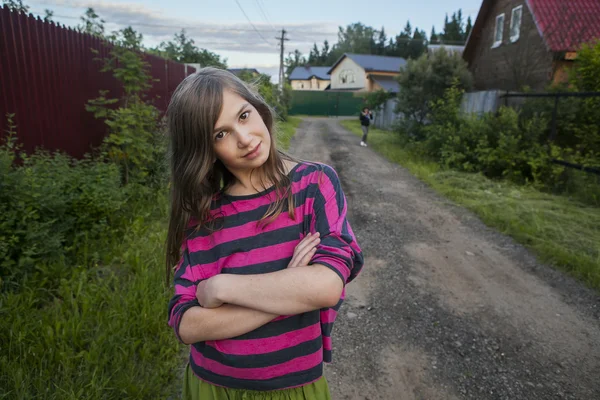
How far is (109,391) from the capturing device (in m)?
2.25

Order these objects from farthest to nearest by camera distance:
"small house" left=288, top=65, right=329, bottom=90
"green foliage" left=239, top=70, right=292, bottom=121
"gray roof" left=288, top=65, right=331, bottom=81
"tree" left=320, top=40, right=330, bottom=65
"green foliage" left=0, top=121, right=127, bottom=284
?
"tree" left=320, top=40, right=330, bottom=65
"gray roof" left=288, top=65, right=331, bottom=81
"small house" left=288, top=65, right=329, bottom=90
"green foliage" left=0, top=121, right=127, bottom=284
"green foliage" left=239, top=70, right=292, bottom=121

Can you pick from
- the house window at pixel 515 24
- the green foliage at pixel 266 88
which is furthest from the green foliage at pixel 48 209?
the house window at pixel 515 24

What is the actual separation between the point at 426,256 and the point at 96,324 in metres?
3.45

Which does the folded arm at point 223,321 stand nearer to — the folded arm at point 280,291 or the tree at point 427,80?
the folded arm at point 280,291

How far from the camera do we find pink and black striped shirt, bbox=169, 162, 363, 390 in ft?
4.08

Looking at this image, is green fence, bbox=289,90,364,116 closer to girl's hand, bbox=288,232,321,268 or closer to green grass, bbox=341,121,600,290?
green grass, bbox=341,121,600,290

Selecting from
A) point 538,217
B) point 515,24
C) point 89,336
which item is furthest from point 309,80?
point 89,336

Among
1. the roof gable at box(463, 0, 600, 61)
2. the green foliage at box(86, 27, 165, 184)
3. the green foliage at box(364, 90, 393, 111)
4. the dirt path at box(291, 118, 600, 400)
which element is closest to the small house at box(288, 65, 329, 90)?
the green foliage at box(364, 90, 393, 111)

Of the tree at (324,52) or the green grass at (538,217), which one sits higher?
the tree at (324,52)

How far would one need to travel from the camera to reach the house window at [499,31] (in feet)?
48.0

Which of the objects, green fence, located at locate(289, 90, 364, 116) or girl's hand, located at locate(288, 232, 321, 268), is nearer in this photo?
girl's hand, located at locate(288, 232, 321, 268)

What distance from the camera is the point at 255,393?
1300 mm

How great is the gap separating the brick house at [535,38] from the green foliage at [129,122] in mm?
9194

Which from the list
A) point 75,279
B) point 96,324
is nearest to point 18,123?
point 75,279
